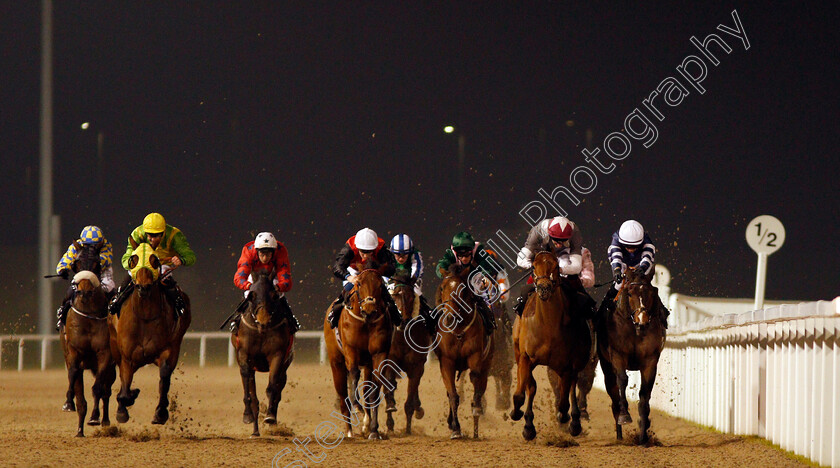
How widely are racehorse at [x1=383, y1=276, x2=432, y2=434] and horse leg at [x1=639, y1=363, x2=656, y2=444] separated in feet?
7.10

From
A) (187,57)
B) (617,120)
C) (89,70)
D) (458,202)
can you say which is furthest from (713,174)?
(89,70)

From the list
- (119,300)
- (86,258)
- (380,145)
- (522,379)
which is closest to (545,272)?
(522,379)

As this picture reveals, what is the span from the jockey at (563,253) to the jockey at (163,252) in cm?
335

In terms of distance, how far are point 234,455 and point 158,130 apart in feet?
91.9

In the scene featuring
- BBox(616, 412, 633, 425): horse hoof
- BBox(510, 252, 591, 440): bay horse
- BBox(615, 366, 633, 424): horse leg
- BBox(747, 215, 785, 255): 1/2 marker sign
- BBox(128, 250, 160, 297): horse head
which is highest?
BBox(747, 215, 785, 255): 1/2 marker sign

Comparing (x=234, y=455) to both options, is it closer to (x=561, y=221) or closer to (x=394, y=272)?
(x=394, y=272)

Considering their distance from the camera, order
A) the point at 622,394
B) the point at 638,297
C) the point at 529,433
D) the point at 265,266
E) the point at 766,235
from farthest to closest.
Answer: the point at 766,235
the point at 265,266
the point at 529,433
the point at 622,394
the point at 638,297

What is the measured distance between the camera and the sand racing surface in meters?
8.52

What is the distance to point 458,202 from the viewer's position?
34.5 meters

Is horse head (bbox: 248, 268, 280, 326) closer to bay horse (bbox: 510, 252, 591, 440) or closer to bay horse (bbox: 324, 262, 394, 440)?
bay horse (bbox: 324, 262, 394, 440)

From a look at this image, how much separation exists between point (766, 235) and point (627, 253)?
5.13 m

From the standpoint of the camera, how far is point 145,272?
10250 millimetres

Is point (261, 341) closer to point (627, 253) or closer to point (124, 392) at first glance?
point (124, 392)

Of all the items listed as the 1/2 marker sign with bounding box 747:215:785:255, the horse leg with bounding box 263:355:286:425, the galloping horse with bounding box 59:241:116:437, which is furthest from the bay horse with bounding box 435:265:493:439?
the 1/2 marker sign with bounding box 747:215:785:255
